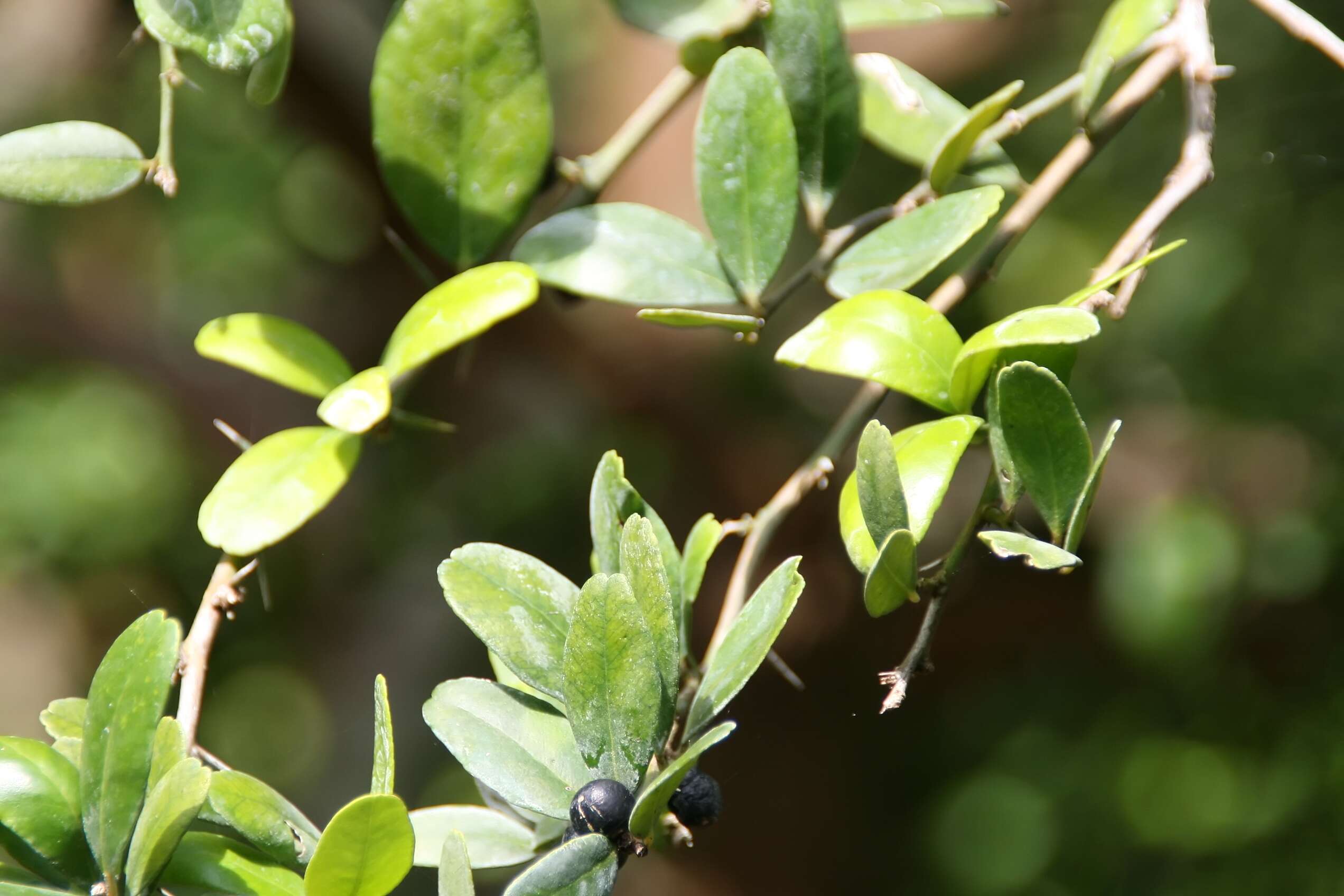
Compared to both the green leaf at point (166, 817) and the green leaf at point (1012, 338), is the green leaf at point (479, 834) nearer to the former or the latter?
the green leaf at point (166, 817)

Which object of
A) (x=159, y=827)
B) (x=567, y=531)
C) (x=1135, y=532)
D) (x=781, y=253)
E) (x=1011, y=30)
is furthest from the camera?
(x=567, y=531)

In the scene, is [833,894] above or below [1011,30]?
below

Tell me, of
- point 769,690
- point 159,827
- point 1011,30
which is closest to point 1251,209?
point 1011,30

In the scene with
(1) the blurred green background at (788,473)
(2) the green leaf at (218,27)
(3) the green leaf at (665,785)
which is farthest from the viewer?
(1) the blurred green background at (788,473)

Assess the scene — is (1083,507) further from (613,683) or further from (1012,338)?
(613,683)

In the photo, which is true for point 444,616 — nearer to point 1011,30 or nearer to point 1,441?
point 1,441

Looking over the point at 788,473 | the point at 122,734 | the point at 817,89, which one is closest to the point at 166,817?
the point at 122,734

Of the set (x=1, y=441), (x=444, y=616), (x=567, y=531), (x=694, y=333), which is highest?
(x=694, y=333)

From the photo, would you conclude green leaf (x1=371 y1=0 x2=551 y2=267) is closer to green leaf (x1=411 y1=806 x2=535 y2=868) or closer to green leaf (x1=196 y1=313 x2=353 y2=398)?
green leaf (x1=196 y1=313 x2=353 y2=398)

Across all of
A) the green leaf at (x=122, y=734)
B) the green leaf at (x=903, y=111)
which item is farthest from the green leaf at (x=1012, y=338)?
the green leaf at (x=122, y=734)
